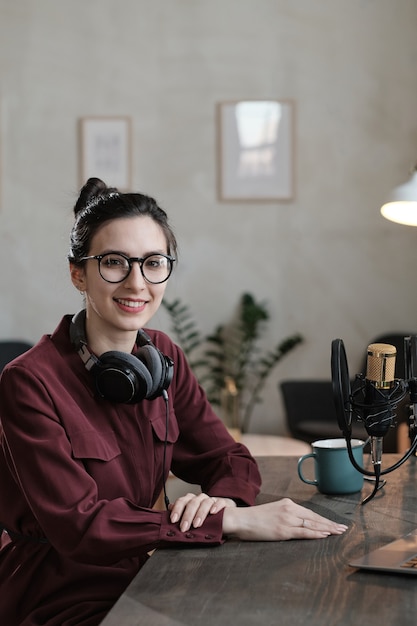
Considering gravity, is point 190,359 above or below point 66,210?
below

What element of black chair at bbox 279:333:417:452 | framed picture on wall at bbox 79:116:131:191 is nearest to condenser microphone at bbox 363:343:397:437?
black chair at bbox 279:333:417:452

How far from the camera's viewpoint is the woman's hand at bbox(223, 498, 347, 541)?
Answer: 153 cm

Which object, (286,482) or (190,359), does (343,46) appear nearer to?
(190,359)

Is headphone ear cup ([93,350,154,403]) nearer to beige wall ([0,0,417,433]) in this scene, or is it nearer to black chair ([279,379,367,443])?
black chair ([279,379,367,443])

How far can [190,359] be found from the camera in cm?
535

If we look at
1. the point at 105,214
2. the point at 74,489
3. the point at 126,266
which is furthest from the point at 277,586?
the point at 105,214

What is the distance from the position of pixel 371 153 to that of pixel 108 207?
3654 millimetres

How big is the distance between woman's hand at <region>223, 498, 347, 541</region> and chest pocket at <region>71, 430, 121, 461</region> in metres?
0.25

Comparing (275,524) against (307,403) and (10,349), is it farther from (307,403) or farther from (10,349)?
(10,349)

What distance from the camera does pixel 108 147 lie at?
5312mm

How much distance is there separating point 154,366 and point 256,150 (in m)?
3.68

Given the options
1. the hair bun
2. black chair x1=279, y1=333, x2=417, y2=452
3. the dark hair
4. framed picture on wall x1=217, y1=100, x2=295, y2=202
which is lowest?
black chair x1=279, y1=333, x2=417, y2=452

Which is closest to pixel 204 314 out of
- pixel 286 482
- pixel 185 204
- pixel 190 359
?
pixel 190 359

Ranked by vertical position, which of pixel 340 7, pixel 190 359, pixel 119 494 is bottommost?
pixel 190 359
